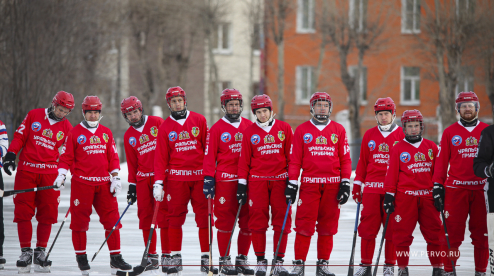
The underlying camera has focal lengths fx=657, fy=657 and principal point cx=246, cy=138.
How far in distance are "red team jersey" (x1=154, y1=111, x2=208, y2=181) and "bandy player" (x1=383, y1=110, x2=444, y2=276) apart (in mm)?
2319

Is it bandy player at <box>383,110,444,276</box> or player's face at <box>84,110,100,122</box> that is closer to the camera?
bandy player at <box>383,110,444,276</box>

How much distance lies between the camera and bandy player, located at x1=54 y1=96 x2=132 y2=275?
8031 mm

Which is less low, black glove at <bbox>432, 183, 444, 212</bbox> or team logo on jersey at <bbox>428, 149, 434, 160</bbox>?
team logo on jersey at <bbox>428, 149, 434, 160</bbox>

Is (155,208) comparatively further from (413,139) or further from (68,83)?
(68,83)

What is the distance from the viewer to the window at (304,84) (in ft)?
107

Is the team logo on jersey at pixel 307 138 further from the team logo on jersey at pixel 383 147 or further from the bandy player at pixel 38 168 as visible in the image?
the bandy player at pixel 38 168

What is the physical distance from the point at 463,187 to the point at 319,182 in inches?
62.9

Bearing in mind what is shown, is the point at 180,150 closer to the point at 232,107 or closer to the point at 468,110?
the point at 232,107

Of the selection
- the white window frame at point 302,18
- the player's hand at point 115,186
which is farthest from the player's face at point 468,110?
the white window frame at point 302,18

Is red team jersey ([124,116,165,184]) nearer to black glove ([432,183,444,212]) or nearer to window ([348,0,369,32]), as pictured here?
black glove ([432,183,444,212])

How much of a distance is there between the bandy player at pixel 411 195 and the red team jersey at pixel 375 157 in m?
0.32

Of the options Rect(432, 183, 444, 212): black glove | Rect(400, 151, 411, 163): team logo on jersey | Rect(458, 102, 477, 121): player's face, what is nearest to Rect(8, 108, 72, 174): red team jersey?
Rect(400, 151, 411, 163): team logo on jersey

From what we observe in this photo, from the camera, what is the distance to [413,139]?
7.58 m

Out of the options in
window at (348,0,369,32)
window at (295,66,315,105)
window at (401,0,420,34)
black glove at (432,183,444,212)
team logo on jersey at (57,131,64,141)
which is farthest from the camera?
window at (295,66,315,105)
